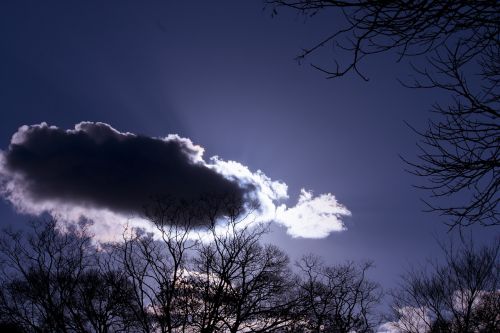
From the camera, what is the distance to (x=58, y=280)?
17.6 metres

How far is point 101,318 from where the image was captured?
55.5ft

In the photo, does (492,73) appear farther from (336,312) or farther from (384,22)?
(336,312)

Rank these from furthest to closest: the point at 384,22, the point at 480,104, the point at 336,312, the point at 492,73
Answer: the point at 336,312 < the point at 492,73 < the point at 480,104 < the point at 384,22

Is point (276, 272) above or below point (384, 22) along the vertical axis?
above

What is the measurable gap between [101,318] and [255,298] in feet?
25.0

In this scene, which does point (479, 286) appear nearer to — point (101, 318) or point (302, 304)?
point (302, 304)

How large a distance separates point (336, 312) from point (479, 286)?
31.8 feet

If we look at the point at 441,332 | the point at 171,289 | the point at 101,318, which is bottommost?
the point at 441,332

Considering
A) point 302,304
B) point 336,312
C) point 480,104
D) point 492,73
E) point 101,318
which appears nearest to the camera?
point 480,104

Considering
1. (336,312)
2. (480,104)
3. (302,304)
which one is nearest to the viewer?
(480,104)

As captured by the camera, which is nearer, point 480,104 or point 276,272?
point 480,104

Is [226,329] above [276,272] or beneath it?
beneath

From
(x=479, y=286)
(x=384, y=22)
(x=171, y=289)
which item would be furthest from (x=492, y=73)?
(x=479, y=286)

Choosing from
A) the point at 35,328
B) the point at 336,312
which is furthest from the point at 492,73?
the point at 336,312
